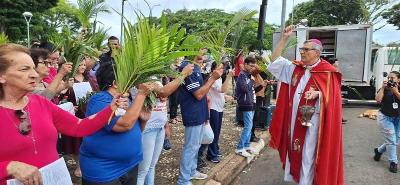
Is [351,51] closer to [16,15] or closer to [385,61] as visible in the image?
[385,61]

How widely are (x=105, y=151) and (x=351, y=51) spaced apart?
42.0 feet

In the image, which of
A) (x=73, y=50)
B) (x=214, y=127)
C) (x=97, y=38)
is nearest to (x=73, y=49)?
(x=73, y=50)

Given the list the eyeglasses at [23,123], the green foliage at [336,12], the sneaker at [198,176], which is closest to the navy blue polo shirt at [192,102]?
the sneaker at [198,176]

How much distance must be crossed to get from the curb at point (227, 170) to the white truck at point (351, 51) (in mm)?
7853

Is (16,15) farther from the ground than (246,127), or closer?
farther from the ground

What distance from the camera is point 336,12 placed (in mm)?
34031

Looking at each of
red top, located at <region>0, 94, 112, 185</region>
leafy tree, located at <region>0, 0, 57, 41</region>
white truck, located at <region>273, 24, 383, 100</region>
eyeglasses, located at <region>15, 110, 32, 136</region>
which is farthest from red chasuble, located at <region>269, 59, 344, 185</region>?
leafy tree, located at <region>0, 0, 57, 41</region>

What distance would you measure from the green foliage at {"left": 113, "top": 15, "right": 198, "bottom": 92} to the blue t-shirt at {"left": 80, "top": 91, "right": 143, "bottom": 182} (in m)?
0.34

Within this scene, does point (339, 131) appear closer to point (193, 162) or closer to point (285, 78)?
point (285, 78)

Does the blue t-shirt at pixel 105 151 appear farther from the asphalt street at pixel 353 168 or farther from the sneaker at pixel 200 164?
the asphalt street at pixel 353 168

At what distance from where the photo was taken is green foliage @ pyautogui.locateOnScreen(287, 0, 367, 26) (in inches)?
1319

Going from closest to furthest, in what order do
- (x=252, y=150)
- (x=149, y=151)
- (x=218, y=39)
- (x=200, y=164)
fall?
1. (x=149, y=151)
2. (x=218, y=39)
3. (x=200, y=164)
4. (x=252, y=150)

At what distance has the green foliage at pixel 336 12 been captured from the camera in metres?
33.5

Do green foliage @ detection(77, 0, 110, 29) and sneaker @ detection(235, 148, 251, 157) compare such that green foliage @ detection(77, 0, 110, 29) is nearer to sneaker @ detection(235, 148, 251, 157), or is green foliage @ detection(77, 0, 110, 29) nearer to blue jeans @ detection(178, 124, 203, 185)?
blue jeans @ detection(178, 124, 203, 185)
